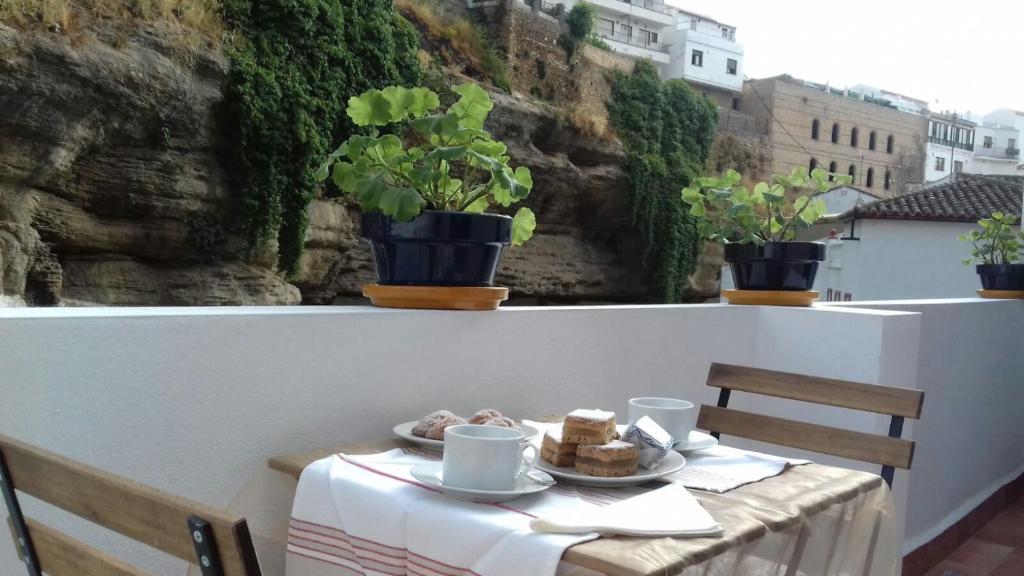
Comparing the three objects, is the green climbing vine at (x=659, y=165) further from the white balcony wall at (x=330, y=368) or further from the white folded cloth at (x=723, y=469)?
the white folded cloth at (x=723, y=469)

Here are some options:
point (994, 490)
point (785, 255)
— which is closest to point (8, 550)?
point (785, 255)

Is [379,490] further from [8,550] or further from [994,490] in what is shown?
[994,490]

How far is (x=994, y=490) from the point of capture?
3992mm

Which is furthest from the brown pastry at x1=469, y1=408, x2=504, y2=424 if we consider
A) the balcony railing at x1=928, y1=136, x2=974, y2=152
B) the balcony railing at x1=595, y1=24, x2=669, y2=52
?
the balcony railing at x1=928, y1=136, x2=974, y2=152

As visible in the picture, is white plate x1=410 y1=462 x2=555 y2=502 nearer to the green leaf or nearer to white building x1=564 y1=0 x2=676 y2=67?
the green leaf

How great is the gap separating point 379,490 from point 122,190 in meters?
11.0

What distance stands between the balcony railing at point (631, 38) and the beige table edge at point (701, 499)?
29.9m

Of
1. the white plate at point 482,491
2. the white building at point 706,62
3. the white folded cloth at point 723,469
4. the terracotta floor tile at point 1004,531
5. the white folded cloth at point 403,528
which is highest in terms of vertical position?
the white building at point 706,62

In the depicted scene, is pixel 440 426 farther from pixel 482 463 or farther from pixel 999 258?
pixel 999 258

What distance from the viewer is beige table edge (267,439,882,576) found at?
37.7 inches

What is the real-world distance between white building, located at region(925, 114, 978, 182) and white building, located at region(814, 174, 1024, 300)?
1039 inches

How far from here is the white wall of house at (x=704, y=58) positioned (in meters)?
32.5

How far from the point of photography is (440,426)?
151 centimetres

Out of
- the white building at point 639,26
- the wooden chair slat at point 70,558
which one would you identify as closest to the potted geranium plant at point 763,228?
the wooden chair slat at point 70,558
